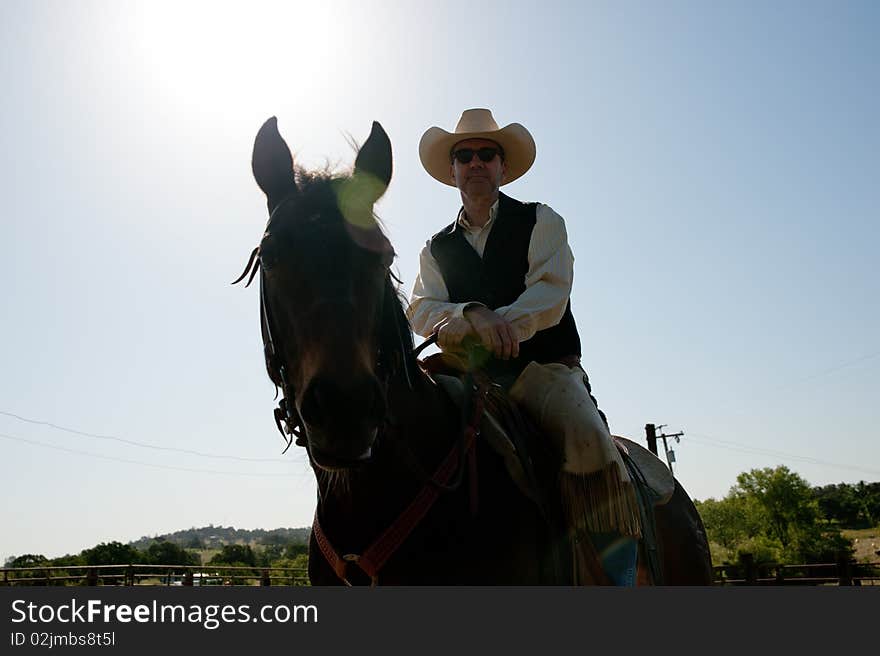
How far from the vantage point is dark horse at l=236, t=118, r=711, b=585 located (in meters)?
2.09

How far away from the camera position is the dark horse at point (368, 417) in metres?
2.09

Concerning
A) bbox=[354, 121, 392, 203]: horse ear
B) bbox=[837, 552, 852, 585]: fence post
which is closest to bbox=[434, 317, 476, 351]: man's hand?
bbox=[354, 121, 392, 203]: horse ear

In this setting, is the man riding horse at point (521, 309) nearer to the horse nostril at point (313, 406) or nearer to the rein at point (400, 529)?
the rein at point (400, 529)

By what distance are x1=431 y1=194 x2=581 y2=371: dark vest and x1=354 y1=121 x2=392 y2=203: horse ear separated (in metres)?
1.00

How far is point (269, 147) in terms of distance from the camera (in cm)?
284

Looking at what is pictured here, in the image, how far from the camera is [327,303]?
2203 mm

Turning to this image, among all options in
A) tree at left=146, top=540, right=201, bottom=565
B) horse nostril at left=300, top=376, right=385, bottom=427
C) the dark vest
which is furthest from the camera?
tree at left=146, top=540, right=201, bottom=565

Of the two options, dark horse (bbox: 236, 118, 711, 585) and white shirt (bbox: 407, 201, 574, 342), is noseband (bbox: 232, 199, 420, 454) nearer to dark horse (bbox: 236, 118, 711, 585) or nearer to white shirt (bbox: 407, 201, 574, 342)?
dark horse (bbox: 236, 118, 711, 585)

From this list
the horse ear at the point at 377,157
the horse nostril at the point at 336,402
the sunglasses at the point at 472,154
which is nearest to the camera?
the horse nostril at the point at 336,402

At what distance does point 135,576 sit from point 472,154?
74.8 feet

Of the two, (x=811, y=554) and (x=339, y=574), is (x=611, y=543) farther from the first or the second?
(x=811, y=554)

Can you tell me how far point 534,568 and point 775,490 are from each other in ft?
256

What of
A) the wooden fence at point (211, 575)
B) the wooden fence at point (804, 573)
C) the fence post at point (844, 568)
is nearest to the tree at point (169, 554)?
the wooden fence at point (211, 575)

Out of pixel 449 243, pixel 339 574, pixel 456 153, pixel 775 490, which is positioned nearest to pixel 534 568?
pixel 339 574
